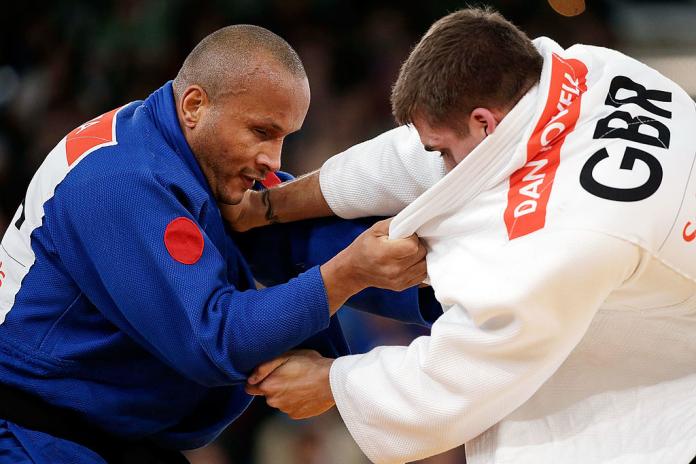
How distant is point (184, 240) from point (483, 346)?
76 centimetres

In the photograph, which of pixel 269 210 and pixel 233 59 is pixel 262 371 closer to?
pixel 269 210

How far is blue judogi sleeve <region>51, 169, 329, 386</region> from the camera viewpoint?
2.28 meters

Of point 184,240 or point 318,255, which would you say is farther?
point 318,255

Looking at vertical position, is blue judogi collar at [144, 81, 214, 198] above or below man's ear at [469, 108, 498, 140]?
below

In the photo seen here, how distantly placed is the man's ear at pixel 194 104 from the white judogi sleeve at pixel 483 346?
0.79 m

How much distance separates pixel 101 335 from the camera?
2.48 meters

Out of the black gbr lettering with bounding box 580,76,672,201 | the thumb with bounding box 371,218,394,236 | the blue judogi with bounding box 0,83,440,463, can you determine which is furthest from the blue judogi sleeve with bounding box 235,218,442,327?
the black gbr lettering with bounding box 580,76,672,201

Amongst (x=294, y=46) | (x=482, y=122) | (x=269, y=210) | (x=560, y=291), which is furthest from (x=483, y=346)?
(x=294, y=46)

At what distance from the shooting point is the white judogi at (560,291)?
1989 millimetres

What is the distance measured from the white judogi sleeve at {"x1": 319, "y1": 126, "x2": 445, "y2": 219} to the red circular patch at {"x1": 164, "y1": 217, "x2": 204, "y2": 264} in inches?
19.2

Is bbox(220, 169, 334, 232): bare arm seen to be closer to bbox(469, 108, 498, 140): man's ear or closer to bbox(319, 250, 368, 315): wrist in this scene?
bbox(319, 250, 368, 315): wrist

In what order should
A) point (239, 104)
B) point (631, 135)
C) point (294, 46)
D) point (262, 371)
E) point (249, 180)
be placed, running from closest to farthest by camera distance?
point (631, 135)
point (262, 371)
point (239, 104)
point (249, 180)
point (294, 46)

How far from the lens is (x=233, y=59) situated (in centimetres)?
253

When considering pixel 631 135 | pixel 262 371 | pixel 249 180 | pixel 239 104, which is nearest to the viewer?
pixel 631 135
